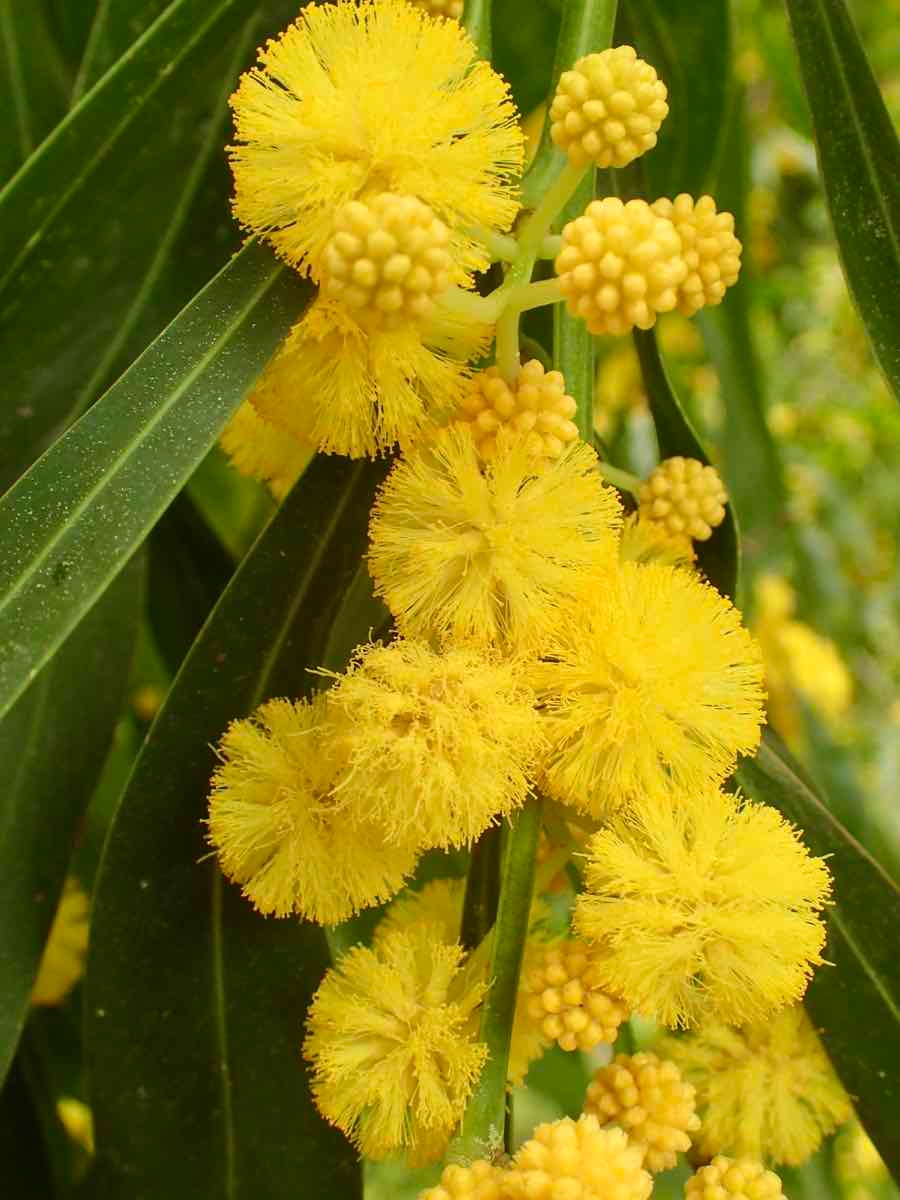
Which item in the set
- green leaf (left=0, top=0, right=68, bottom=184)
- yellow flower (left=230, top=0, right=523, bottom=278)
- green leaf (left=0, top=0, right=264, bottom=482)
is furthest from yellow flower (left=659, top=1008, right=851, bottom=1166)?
green leaf (left=0, top=0, right=68, bottom=184)

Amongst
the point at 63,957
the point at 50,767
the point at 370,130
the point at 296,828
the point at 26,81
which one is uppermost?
the point at 370,130

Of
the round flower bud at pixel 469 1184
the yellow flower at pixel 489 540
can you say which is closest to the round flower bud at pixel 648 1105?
the round flower bud at pixel 469 1184

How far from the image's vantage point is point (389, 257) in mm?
707

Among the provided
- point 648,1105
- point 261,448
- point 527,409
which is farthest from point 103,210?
point 648,1105

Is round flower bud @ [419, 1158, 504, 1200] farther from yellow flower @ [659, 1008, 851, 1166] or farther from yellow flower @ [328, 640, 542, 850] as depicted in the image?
yellow flower @ [659, 1008, 851, 1166]

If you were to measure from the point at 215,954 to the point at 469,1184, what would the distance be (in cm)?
41

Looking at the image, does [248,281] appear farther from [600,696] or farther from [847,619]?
[847,619]

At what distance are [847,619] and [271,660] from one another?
1.92 meters

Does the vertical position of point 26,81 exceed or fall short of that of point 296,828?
it exceeds it

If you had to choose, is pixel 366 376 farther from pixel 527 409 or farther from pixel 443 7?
pixel 443 7

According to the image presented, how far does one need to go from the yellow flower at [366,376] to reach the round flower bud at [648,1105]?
1.40 ft

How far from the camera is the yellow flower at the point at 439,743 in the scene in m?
0.75

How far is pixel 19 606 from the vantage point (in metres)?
0.76

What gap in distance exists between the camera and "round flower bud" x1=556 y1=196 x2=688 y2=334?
0.75 m
